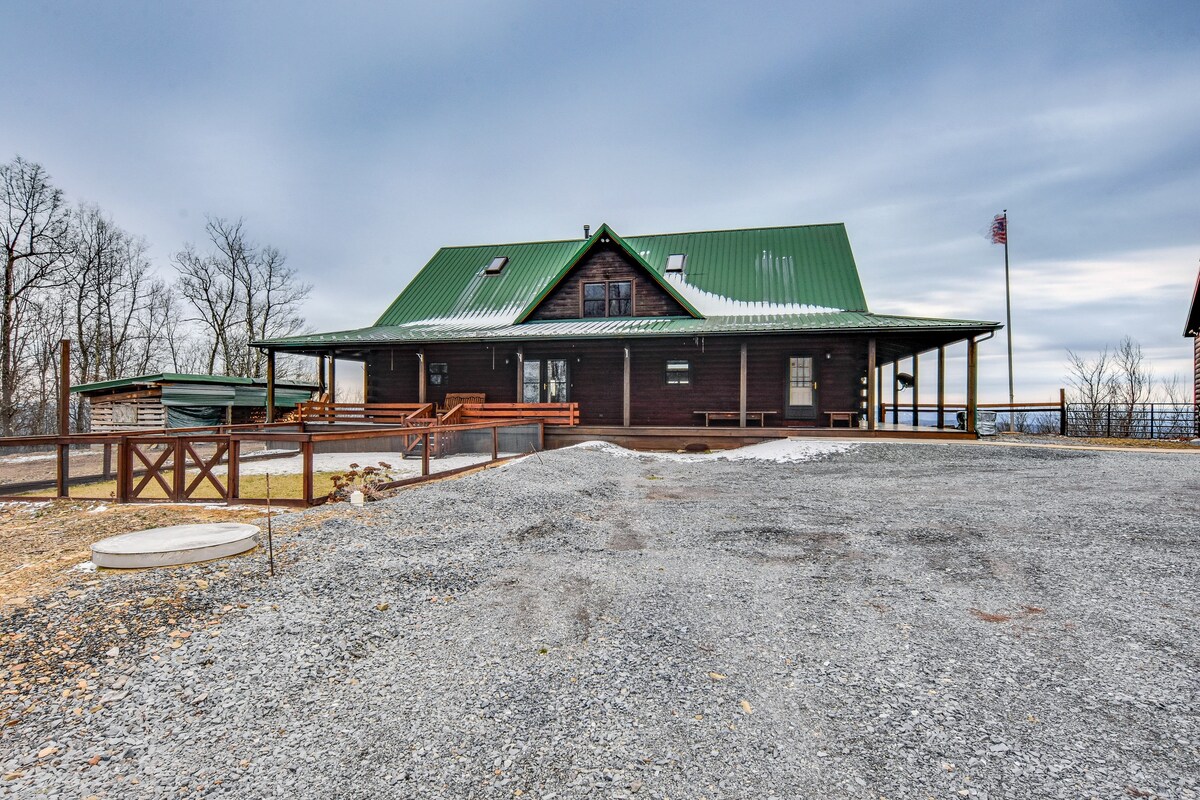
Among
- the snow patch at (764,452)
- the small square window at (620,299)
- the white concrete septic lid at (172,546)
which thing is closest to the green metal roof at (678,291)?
the small square window at (620,299)

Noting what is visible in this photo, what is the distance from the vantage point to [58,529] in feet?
23.9

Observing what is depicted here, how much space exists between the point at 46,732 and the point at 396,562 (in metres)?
2.77

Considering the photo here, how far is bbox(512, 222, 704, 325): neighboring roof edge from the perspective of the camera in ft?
61.7

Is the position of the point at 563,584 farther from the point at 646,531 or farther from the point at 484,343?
the point at 484,343

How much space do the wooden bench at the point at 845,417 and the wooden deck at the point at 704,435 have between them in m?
0.40

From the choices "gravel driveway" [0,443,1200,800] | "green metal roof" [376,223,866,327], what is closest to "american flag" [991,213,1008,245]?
"green metal roof" [376,223,866,327]

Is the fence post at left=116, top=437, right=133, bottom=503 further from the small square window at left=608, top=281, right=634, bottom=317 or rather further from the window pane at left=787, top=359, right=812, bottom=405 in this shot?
the window pane at left=787, top=359, right=812, bottom=405

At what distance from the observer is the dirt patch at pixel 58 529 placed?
504 cm

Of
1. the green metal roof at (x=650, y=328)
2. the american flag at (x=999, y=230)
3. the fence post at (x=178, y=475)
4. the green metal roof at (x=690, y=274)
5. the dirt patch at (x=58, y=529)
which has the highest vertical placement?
the american flag at (x=999, y=230)

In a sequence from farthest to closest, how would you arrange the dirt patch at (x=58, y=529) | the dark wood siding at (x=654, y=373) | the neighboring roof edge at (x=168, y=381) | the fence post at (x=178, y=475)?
the neighboring roof edge at (x=168, y=381) < the dark wood siding at (x=654, y=373) < the fence post at (x=178, y=475) < the dirt patch at (x=58, y=529)

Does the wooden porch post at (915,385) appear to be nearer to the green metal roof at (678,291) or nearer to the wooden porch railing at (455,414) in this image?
the green metal roof at (678,291)

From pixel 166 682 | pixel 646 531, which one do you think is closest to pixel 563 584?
pixel 646 531

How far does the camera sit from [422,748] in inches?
113

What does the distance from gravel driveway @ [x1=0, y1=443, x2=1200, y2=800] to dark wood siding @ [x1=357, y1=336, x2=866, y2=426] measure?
11.0 m
